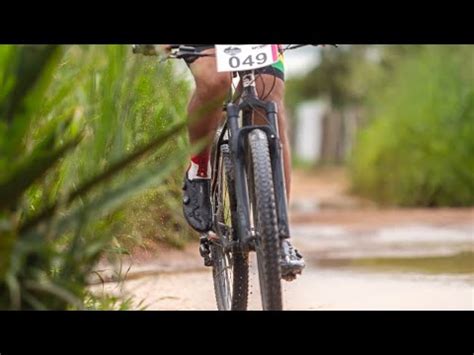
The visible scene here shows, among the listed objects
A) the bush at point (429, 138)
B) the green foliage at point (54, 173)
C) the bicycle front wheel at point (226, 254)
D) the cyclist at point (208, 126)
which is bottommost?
the green foliage at point (54, 173)

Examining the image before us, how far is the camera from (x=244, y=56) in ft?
13.3

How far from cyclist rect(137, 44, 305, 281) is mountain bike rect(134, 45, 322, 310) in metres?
0.04

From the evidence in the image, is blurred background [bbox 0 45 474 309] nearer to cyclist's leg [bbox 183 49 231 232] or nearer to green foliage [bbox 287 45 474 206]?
green foliage [bbox 287 45 474 206]

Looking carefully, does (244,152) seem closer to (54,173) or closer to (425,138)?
(54,173)

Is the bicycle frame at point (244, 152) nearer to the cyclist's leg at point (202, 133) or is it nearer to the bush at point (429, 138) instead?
the cyclist's leg at point (202, 133)

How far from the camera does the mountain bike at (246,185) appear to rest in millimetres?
3705

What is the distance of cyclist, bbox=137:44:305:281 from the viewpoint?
3.96m

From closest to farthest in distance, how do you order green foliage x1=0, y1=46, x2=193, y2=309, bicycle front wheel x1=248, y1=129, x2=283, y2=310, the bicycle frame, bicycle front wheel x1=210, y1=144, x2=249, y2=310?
green foliage x1=0, y1=46, x2=193, y2=309 < bicycle front wheel x1=248, y1=129, x2=283, y2=310 < the bicycle frame < bicycle front wheel x1=210, y1=144, x2=249, y2=310

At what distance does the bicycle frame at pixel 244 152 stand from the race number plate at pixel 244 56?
0.08 meters

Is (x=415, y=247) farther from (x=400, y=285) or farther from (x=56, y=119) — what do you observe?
(x=56, y=119)

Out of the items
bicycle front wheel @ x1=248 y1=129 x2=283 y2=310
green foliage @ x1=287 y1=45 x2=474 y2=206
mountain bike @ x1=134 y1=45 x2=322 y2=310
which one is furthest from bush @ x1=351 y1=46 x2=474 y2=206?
bicycle front wheel @ x1=248 y1=129 x2=283 y2=310

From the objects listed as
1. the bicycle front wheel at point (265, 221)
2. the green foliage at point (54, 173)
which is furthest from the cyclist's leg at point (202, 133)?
the green foliage at point (54, 173)

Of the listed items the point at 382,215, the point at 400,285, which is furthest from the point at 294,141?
the point at 400,285
